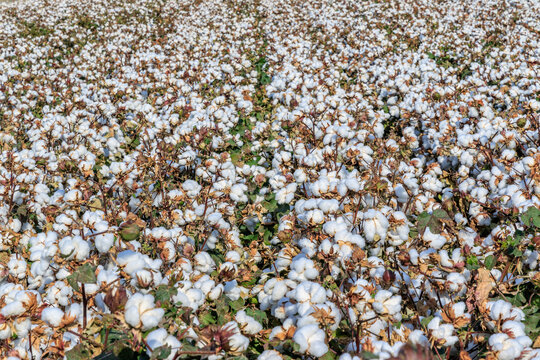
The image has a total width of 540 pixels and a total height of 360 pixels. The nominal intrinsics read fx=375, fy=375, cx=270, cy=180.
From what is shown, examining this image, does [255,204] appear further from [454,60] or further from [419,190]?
[454,60]

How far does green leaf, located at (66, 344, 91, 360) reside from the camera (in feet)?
5.93

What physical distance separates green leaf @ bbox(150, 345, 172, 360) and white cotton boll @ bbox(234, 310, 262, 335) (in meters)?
0.62

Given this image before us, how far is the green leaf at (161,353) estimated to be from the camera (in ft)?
4.88

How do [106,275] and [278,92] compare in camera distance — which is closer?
[106,275]

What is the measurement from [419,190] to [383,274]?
164 centimetres

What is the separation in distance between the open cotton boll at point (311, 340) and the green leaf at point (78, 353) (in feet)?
3.34

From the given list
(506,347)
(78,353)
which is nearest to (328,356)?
(506,347)

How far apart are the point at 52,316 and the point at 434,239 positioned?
2.25m

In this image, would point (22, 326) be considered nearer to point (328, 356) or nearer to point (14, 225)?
point (328, 356)

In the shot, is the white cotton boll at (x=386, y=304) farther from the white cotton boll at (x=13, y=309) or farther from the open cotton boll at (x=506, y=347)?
the white cotton boll at (x=13, y=309)

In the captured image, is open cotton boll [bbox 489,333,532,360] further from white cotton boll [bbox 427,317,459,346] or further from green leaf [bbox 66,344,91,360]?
green leaf [bbox 66,344,91,360]

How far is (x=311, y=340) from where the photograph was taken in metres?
1.77

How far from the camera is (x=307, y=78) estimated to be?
7043 millimetres

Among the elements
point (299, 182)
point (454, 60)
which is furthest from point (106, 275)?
point (454, 60)
